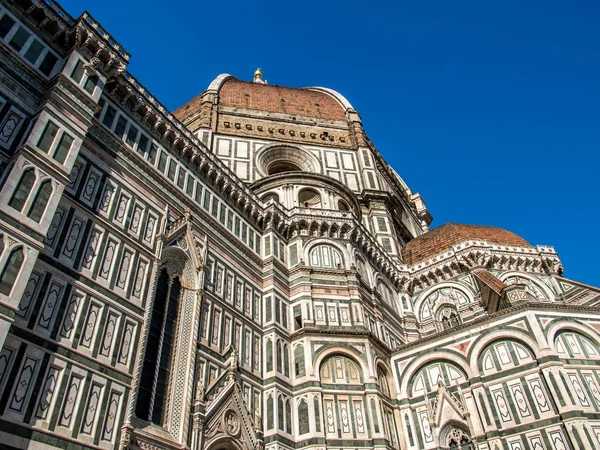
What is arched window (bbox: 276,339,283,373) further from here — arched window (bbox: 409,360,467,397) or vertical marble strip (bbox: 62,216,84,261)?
vertical marble strip (bbox: 62,216,84,261)

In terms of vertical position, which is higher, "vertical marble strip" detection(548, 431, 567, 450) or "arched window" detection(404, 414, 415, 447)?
"arched window" detection(404, 414, 415, 447)

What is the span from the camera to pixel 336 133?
121ft

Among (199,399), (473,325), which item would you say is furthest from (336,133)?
(199,399)

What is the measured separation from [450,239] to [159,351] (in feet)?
65.7

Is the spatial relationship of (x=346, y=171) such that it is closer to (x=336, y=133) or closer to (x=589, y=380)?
(x=336, y=133)

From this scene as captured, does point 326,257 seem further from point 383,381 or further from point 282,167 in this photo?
point 282,167

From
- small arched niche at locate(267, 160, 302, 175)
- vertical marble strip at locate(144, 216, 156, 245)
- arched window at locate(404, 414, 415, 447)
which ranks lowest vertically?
arched window at locate(404, 414, 415, 447)

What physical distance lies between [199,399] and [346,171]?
72.4 ft

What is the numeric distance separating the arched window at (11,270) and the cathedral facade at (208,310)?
3 centimetres

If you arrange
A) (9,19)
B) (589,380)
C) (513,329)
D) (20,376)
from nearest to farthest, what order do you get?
(20,376) → (9,19) → (589,380) → (513,329)

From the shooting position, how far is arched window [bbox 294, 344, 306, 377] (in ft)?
58.4

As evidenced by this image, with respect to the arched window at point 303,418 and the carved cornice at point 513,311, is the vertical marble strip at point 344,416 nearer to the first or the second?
the arched window at point 303,418

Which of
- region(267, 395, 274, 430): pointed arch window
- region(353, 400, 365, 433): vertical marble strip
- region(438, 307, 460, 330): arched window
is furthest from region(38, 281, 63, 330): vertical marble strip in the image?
region(438, 307, 460, 330): arched window

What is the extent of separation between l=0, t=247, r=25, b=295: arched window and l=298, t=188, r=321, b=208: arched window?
51.2ft
